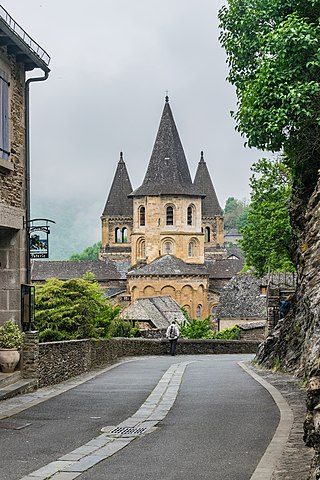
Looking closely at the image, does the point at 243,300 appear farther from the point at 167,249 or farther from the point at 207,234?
the point at 207,234

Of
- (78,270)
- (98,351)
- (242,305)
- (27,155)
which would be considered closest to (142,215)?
(78,270)

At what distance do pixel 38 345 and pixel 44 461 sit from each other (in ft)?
26.2

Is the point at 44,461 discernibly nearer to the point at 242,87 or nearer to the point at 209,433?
the point at 209,433

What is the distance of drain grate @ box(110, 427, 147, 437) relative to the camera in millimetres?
10906

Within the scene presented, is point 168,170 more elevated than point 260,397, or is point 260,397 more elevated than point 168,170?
point 168,170

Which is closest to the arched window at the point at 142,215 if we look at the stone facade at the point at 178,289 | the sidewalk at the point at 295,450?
the stone facade at the point at 178,289

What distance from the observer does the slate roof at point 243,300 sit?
283 ft

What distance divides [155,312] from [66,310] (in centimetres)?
5387

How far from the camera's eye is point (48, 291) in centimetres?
2567

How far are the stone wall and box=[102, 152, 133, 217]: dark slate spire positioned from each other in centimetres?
9409

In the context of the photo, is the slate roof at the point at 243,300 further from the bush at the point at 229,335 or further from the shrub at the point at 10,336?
the shrub at the point at 10,336

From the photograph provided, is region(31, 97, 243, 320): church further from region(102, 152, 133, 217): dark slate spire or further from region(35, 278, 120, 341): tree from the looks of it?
region(35, 278, 120, 341): tree

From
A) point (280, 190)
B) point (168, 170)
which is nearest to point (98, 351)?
point (280, 190)

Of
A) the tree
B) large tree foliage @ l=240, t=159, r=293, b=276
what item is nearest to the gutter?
the tree
